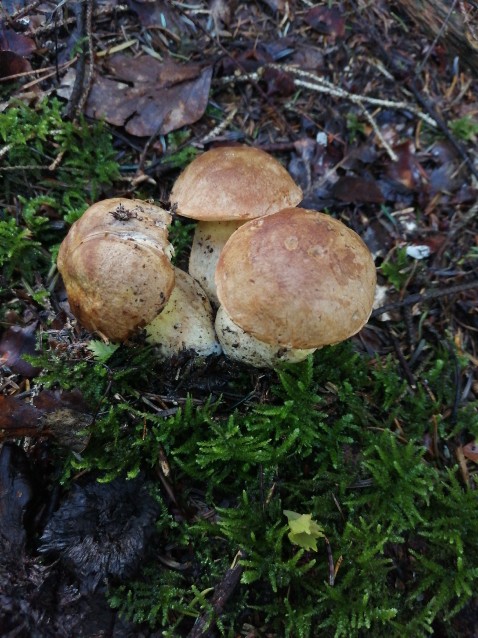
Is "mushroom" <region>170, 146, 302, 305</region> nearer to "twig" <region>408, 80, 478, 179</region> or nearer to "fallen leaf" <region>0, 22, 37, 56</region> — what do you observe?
"fallen leaf" <region>0, 22, 37, 56</region>

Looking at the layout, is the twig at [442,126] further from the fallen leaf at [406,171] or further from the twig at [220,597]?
the twig at [220,597]

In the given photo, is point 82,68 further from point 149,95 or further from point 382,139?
point 382,139

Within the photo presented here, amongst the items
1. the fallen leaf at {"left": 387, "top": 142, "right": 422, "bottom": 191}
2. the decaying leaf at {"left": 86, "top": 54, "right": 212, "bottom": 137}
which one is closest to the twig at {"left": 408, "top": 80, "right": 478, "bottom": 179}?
the fallen leaf at {"left": 387, "top": 142, "right": 422, "bottom": 191}

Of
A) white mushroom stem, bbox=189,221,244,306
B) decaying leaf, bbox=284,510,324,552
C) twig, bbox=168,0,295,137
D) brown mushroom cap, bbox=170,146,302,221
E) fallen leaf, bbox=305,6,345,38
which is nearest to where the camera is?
decaying leaf, bbox=284,510,324,552

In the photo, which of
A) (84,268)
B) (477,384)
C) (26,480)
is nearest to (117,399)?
(26,480)

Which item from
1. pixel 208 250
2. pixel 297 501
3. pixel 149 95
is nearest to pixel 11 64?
pixel 149 95

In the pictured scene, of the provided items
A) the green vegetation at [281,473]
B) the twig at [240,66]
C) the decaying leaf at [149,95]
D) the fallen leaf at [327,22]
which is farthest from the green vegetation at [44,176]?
the fallen leaf at [327,22]
